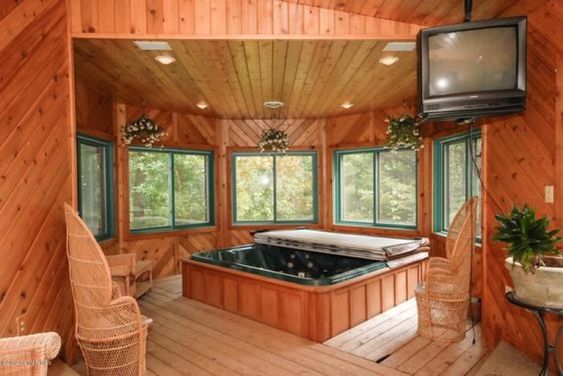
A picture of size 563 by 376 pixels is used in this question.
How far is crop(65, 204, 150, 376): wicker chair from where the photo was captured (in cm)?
230

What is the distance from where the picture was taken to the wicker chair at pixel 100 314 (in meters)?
2.30

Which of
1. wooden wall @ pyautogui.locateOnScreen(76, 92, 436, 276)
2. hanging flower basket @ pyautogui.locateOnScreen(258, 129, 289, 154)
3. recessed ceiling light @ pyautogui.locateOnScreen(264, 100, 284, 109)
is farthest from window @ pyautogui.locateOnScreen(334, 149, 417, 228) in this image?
recessed ceiling light @ pyautogui.locateOnScreen(264, 100, 284, 109)

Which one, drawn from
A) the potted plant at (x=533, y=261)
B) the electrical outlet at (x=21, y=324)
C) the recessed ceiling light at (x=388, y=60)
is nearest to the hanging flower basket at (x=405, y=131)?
the recessed ceiling light at (x=388, y=60)

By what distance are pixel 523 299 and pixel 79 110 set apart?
15.5 ft

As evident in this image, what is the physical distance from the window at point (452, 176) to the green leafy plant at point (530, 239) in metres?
2.44

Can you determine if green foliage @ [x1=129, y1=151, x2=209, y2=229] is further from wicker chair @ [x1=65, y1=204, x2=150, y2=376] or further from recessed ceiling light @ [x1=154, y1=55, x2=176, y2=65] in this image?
wicker chair @ [x1=65, y1=204, x2=150, y2=376]

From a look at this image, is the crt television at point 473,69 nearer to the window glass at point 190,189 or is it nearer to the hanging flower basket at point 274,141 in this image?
the hanging flower basket at point 274,141

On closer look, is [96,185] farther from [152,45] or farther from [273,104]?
[273,104]

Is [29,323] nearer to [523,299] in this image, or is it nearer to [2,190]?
[2,190]

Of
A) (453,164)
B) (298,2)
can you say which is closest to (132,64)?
(298,2)

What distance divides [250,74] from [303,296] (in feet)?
8.14

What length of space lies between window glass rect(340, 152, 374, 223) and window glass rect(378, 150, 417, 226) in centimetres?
20

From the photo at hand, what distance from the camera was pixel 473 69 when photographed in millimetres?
2502

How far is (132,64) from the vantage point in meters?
3.67
